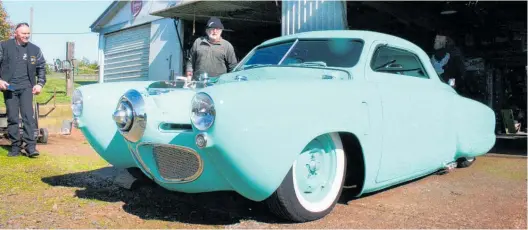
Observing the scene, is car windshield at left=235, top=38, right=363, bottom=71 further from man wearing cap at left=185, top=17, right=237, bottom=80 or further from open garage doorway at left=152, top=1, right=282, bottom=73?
open garage doorway at left=152, top=1, right=282, bottom=73

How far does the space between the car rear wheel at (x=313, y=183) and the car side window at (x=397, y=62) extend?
916 mm

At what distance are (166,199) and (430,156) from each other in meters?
2.25

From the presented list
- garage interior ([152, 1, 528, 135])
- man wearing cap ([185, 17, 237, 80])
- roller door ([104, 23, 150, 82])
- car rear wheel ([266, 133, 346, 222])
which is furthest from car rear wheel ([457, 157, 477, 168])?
roller door ([104, 23, 150, 82])

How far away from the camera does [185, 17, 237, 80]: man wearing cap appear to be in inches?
195

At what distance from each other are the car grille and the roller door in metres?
10.4

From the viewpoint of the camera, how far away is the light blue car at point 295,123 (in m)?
2.46

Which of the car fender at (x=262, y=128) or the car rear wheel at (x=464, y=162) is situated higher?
the car fender at (x=262, y=128)

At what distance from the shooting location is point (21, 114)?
526 centimetres

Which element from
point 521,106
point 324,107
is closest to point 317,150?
point 324,107

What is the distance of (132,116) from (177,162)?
42 cm

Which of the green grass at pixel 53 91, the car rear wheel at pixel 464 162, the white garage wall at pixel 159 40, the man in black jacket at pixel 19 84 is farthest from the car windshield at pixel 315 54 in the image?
the white garage wall at pixel 159 40

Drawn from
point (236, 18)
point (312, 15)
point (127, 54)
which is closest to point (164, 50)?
point (127, 54)

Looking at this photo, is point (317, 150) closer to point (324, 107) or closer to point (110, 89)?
point (324, 107)

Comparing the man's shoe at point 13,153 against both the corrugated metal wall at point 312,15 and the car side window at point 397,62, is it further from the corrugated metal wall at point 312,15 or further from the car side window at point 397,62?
the corrugated metal wall at point 312,15
